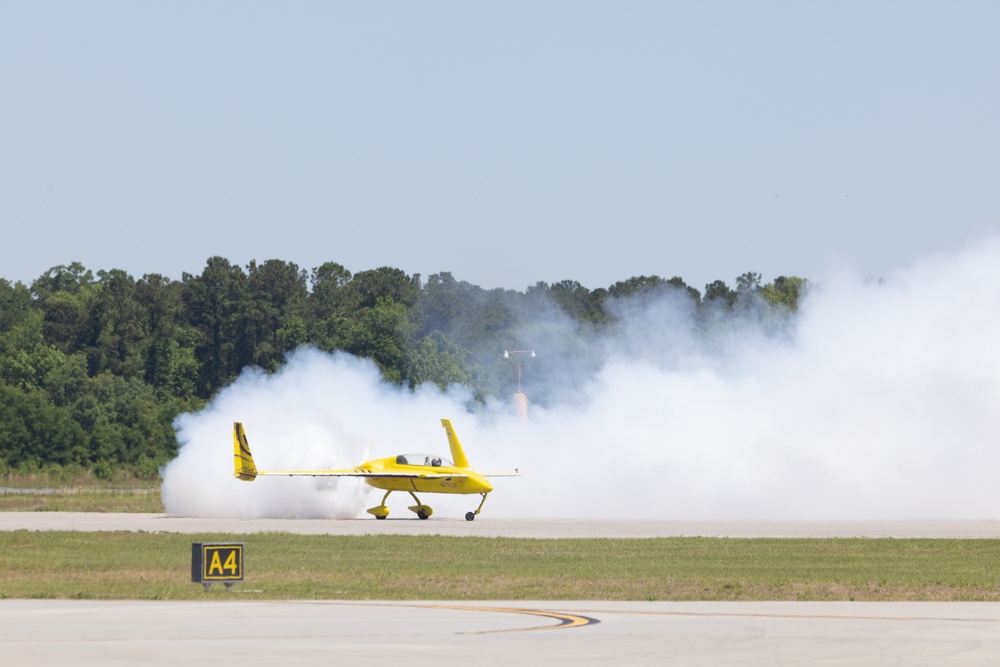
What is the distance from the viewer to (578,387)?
80.6 m

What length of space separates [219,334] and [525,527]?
87956 millimetres

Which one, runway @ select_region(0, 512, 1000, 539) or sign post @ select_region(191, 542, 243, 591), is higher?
runway @ select_region(0, 512, 1000, 539)

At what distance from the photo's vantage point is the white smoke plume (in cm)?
6431

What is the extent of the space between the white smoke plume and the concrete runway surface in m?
34.8

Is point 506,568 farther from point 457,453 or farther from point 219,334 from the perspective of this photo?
point 219,334

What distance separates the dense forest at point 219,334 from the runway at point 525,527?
860 inches

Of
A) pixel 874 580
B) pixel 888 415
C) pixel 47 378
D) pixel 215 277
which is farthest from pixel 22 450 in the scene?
pixel 874 580

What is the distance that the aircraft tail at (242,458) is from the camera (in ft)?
201
